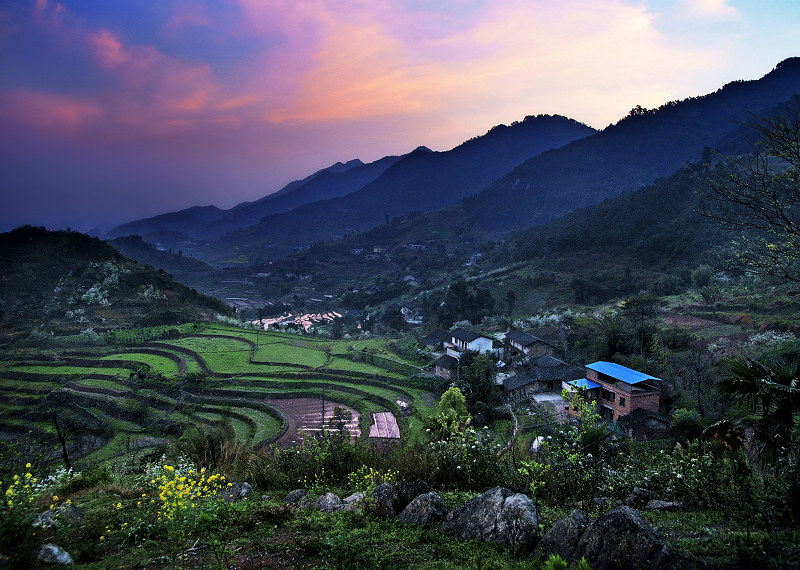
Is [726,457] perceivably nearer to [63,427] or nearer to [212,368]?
[63,427]

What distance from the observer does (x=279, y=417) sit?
80.2ft

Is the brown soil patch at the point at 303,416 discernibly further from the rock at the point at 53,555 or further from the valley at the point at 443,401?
the rock at the point at 53,555

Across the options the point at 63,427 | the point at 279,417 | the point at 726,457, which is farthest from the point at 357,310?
the point at 726,457

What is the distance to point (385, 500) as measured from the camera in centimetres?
534

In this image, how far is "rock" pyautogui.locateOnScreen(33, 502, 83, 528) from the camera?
180 inches

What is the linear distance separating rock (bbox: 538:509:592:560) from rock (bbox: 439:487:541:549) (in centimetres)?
19

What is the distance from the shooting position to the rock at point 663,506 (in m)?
5.14

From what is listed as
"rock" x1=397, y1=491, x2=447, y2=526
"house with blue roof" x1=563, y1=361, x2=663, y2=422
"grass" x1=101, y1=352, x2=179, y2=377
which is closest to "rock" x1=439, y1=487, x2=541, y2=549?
"rock" x1=397, y1=491, x2=447, y2=526

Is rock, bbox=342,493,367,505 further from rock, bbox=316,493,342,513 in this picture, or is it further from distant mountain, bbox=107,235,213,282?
distant mountain, bbox=107,235,213,282

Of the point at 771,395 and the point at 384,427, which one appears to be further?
the point at 384,427

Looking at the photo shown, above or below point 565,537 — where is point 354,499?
Result: below

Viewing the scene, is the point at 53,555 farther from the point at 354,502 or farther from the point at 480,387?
the point at 480,387

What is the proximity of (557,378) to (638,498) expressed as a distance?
20.3 metres

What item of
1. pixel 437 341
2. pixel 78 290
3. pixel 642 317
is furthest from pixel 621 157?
pixel 78 290
